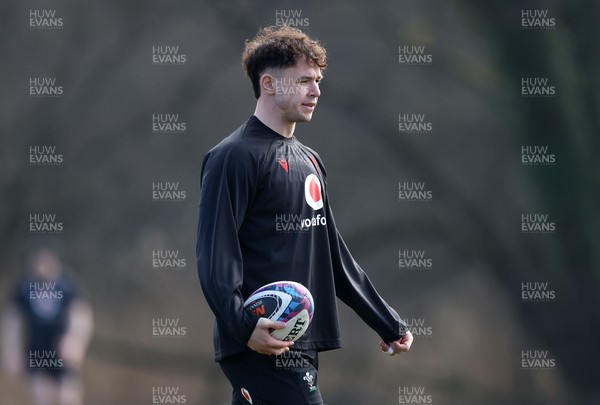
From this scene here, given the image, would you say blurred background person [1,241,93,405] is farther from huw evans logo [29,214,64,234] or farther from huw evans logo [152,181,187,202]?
huw evans logo [152,181,187,202]

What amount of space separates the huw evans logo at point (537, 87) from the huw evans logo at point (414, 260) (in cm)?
175

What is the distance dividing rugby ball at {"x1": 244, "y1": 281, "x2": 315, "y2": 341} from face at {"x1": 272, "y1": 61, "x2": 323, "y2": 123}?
0.68 metres

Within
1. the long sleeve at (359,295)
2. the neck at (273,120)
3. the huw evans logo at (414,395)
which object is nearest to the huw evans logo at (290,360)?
the long sleeve at (359,295)

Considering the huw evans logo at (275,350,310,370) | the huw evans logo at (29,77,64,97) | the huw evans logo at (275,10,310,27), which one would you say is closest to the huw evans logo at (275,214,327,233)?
the huw evans logo at (275,350,310,370)

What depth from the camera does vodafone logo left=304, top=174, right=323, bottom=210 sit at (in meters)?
3.84

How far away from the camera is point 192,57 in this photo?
926 cm

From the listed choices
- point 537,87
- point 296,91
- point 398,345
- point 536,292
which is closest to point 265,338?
point 398,345

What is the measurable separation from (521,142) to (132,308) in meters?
3.89

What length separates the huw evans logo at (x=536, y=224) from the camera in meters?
9.09

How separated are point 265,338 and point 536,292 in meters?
6.01

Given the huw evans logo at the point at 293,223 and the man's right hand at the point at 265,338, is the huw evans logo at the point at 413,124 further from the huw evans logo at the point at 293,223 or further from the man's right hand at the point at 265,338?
the man's right hand at the point at 265,338

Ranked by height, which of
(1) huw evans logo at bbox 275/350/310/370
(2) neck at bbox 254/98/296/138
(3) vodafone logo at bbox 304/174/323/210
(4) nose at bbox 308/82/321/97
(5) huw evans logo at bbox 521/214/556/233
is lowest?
(1) huw evans logo at bbox 275/350/310/370

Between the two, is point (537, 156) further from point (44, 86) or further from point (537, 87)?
point (44, 86)

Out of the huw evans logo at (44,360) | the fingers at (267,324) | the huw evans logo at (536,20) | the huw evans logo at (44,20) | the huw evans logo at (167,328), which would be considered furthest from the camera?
the huw evans logo at (44,20)
